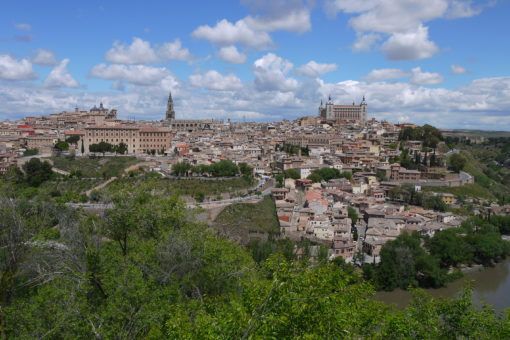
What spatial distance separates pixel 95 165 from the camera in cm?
4734

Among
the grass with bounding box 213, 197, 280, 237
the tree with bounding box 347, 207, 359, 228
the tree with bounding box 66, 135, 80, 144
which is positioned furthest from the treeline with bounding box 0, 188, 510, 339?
the tree with bounding box 66, 135, 80, 144

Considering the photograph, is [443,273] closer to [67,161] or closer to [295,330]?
[295,330]

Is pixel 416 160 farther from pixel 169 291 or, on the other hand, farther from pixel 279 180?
pixel 169 291

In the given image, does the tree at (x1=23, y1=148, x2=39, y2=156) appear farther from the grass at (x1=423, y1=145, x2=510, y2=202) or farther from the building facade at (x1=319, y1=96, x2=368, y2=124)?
the building facade at (x1=319, y1=96, x2=368, y2=124)

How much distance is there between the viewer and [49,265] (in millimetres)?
9297

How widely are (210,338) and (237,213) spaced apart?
27580 mm

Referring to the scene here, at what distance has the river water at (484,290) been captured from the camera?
2269 centimetres

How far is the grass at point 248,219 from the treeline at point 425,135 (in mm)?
33137

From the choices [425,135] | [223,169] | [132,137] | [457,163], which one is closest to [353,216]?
[223,169]

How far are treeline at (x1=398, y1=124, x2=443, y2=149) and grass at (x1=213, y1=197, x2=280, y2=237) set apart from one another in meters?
33.1

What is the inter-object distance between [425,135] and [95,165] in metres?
41.3

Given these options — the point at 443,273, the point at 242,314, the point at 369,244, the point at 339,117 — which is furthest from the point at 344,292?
the point at 339,117

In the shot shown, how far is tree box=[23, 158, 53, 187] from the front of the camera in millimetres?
40719

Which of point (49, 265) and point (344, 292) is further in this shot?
point (49, 265)
